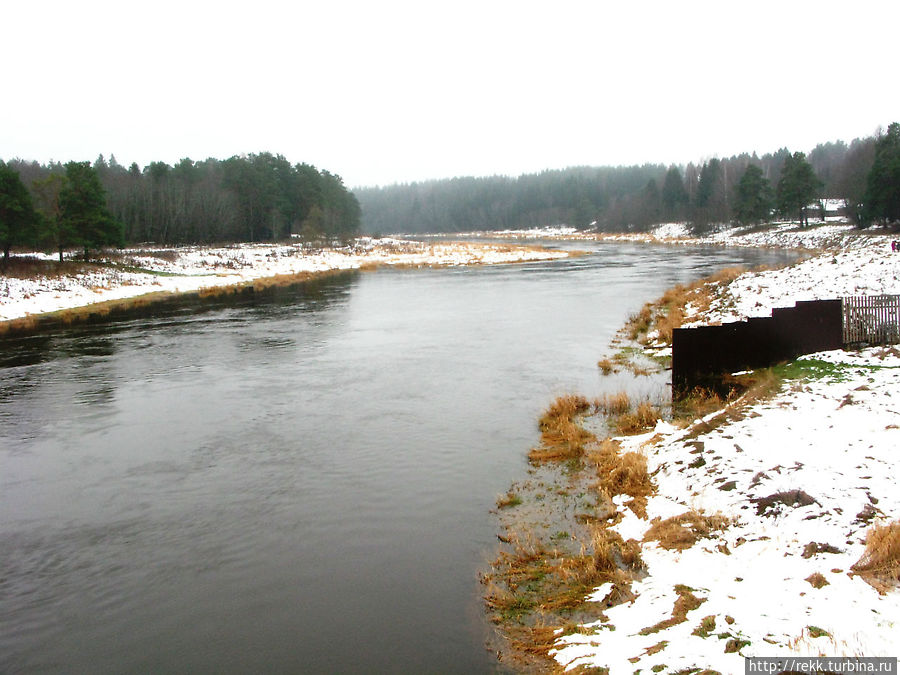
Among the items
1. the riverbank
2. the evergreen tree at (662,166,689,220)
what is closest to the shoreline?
the riverbank

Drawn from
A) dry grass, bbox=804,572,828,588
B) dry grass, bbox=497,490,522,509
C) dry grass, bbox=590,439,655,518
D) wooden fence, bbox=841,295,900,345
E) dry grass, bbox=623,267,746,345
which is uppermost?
wooden fence, bbox=841,295,900,345

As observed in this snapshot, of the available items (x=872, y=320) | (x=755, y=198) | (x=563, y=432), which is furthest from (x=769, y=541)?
(x=755, y=198)

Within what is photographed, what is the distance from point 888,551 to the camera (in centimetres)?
655

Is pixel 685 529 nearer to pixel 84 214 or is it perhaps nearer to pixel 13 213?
pixel 13 213

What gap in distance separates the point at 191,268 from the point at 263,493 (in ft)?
170

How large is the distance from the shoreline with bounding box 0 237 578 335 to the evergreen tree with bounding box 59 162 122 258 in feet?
5.92

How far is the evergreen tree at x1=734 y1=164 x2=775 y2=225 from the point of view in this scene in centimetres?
9375

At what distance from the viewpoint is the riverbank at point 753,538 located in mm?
5859

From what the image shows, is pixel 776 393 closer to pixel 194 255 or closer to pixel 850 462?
pixel 850 462

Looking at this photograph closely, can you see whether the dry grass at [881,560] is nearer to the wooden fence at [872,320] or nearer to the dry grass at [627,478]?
the dry grass at [627,478]

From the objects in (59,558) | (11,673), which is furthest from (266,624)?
(59,558)

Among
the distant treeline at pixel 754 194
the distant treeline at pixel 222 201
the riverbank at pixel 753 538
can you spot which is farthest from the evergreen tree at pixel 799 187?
the riverbank at pixel 753 538

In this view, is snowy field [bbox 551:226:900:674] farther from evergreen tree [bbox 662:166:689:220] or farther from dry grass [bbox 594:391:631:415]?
evergreen tree [bbox 662:166:689:220]

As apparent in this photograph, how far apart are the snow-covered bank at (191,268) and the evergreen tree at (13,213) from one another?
146 inches
